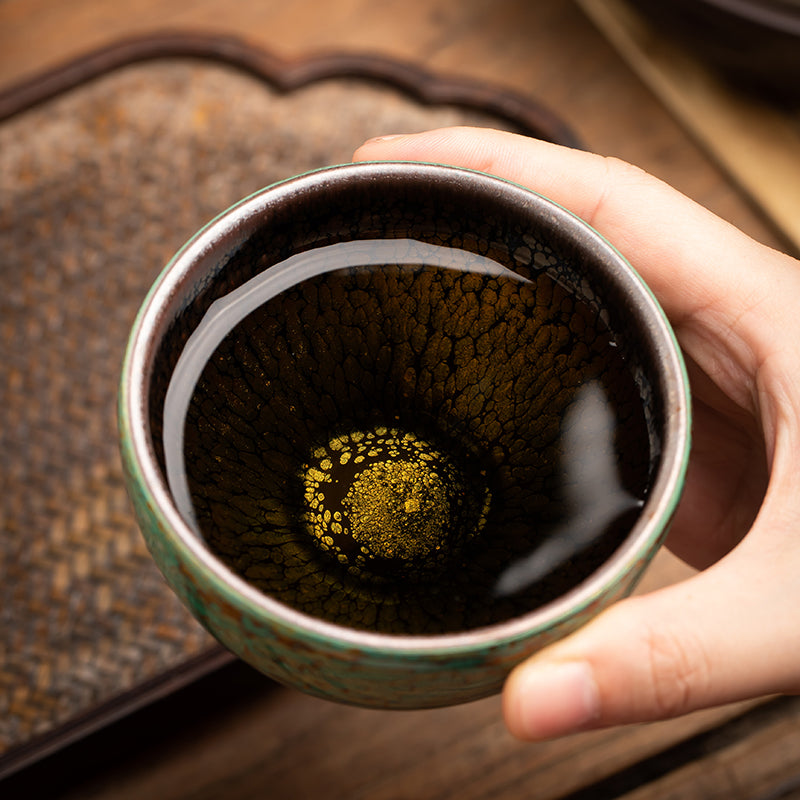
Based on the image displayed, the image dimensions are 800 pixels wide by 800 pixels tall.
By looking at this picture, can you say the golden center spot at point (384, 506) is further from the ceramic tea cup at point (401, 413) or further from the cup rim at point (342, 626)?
the cup rim at point (342, 626)

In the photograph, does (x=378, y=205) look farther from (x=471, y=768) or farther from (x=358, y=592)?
(x=471, y=768)

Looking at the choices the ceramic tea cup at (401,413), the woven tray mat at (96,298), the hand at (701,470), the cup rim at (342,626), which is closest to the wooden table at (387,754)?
the woven tray mat at (96,298)

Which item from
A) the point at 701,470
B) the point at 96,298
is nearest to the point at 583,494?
the point at 701,470

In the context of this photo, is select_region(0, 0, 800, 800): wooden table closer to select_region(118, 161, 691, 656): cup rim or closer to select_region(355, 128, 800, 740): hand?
select_region(355, 128, 800, 740): hand

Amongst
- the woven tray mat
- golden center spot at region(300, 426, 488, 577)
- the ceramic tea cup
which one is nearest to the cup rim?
the ceramic tea cup

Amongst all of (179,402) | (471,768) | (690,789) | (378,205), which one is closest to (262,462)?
(179,402)

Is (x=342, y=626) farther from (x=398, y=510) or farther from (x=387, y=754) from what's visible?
(x=387, y=754)
